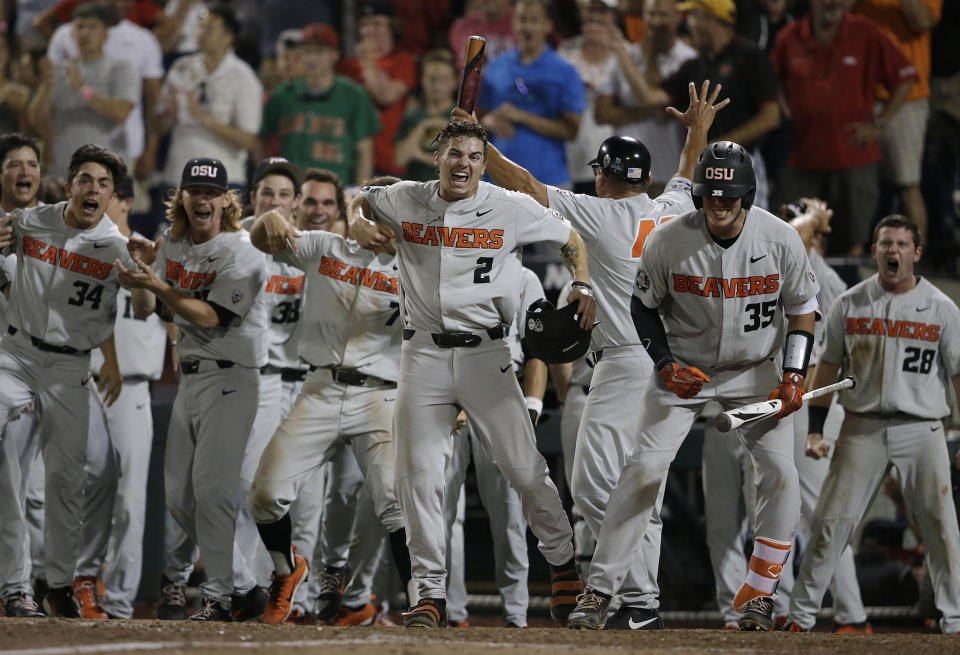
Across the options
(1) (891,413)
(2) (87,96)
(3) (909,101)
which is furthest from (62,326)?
(3) (909,101)

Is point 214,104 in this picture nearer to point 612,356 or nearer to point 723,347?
point 612,356

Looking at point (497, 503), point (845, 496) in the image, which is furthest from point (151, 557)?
point (845, 496)

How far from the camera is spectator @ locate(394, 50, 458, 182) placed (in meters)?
9.93

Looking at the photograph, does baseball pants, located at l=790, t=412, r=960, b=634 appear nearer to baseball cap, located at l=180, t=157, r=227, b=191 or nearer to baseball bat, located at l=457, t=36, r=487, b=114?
baseball bat, located at l=457, t=36, r=487, b=114

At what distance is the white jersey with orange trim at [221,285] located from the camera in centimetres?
668

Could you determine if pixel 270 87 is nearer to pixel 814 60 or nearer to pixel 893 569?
pixel 814 60

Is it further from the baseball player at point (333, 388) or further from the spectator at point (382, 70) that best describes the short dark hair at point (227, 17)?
the baseball player at point (333, 388)

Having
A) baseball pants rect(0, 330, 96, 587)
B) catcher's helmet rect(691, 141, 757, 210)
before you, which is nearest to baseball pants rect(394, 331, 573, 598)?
catcher's helmet rect(691, 141, 757, 210)

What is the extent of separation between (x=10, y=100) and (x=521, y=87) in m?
4.19

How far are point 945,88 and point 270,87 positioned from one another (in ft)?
17.8

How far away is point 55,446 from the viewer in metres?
6.70

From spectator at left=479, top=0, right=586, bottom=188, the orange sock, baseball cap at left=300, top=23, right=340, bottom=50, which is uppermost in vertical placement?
baseball cap at left=300, top=23, right=340, bottom=50

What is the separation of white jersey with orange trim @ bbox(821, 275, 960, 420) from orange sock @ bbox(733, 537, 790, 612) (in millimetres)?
1660

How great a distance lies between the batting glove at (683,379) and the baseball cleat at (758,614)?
0.95m
